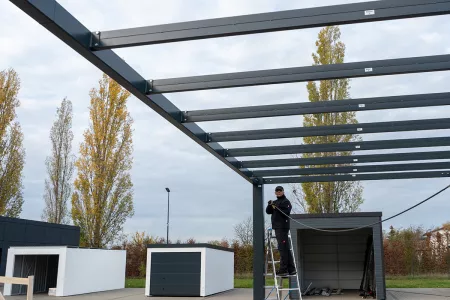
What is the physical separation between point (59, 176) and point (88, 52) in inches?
1017

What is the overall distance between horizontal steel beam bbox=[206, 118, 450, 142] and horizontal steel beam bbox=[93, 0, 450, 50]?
321 cm

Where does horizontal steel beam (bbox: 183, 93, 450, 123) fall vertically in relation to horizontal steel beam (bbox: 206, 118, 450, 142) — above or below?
above

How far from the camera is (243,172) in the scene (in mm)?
9438

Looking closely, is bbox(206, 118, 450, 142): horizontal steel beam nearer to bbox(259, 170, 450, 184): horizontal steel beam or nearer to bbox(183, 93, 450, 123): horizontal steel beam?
bbox(183, 93, 450, 123): horizontal steel beam

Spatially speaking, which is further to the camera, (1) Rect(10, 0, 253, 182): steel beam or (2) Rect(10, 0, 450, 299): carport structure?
(2) Rect(10, 0, 450, 299): carport structure

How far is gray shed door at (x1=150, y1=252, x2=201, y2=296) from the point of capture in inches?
624

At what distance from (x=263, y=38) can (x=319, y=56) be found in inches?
680

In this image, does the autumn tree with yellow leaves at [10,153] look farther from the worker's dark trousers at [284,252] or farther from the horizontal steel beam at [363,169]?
the worker's dark trousers at [284,252]

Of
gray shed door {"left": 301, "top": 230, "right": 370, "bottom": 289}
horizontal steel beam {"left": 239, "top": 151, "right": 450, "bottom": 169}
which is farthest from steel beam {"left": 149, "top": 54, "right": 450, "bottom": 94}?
gray shed door {"left": 301, "top": 230, "right": 370, "bottom": 289}

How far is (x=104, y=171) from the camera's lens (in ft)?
85.6

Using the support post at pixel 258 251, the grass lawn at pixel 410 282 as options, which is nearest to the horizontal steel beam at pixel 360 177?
the support post at pixel 258 251

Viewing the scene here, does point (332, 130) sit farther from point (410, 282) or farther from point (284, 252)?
point (410, 282)

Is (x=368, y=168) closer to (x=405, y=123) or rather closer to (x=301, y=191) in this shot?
(x=405, y=123)

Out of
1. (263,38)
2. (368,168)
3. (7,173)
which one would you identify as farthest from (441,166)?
(7,173)
